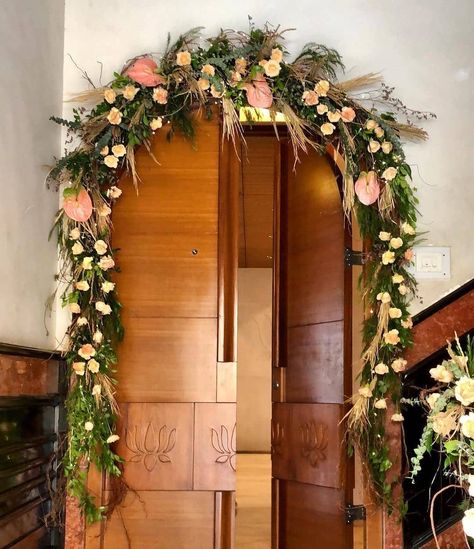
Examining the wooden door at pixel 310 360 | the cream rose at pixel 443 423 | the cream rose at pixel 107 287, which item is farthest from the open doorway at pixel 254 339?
the cream rose at pixel 443 423

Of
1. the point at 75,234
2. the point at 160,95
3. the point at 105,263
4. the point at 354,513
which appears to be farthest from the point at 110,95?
the point at 354,513

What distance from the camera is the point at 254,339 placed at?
11492mm

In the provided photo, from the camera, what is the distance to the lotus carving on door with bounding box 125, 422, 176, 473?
10.7ft

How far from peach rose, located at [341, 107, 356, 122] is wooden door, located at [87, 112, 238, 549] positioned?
0.55 meters

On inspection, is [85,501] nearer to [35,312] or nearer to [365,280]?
[35,312]

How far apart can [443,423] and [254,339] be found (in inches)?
372

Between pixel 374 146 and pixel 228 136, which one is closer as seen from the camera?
pixel 374 146

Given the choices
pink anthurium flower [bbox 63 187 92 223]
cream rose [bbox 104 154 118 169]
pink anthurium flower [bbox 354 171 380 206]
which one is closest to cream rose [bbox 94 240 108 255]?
pink anthurium flower [bbox 63 187 92 223]

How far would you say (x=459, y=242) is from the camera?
11.0ft

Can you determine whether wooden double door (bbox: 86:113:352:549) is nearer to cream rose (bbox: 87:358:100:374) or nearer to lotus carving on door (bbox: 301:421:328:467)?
lotus carving on door (bbox: 301:421:328:467)

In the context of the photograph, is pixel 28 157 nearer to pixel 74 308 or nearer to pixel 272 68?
pixel 74 308

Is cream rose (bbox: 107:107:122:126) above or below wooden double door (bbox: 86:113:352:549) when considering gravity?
above

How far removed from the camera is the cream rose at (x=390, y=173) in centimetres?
317

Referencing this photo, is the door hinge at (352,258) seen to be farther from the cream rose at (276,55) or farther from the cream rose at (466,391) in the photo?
the cream rose at (466,391)
